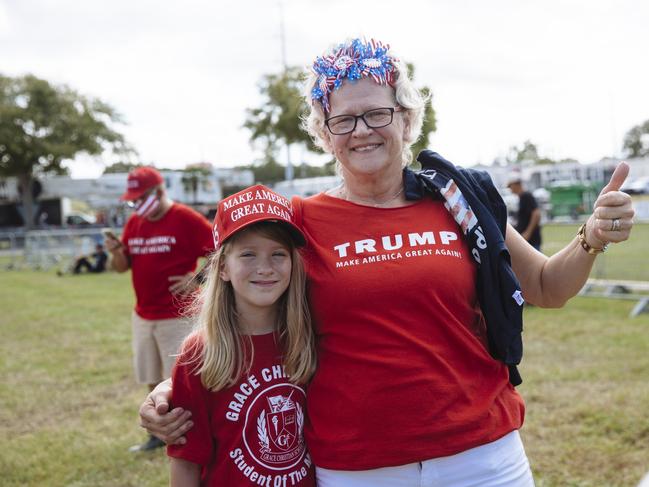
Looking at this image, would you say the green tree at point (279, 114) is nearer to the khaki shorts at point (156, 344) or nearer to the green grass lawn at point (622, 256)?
the green grass lawn at point (622, 256)

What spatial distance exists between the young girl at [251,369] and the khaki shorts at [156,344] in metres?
2.76

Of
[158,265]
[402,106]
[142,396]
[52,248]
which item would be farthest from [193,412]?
[52,248]

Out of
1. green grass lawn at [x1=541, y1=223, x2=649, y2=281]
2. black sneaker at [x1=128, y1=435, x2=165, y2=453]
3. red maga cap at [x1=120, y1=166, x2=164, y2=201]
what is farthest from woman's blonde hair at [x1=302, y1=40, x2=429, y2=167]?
A: green grass lawn at [x1=541, y1=223, x2=649, y2=281]

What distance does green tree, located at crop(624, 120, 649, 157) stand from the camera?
76.5 m

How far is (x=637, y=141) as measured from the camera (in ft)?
256

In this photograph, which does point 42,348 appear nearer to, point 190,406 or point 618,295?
point 190,406

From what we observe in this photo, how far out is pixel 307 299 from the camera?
198cm

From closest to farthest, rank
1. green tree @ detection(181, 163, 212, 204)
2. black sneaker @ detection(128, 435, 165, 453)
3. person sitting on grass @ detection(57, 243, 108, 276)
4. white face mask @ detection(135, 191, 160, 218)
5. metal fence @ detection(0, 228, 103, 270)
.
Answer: black sneaker @ detection(128, 435, 165, 453)
white face mask @ detection(135, 191, 160, 218)
person sitting on grass @ detection(57, 243, 108, 276)
metal fence @ detection(0, 228, 103, 270)
green tree @ detection(181, 163, 212, 204)

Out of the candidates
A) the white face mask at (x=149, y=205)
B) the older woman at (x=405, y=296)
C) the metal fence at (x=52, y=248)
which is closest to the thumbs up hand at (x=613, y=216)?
the older woman at (x=405, y=296)

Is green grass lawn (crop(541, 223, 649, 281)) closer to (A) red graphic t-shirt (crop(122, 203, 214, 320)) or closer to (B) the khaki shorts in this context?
(A) red graphic t-shirt (crop(122, 203, 214, 320))

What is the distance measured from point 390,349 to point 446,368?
6.7 inches

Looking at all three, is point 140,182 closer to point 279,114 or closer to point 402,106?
point 402,106

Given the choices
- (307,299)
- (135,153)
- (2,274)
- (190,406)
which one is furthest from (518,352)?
(135,153)

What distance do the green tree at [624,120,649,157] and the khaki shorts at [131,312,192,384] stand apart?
8213cm
